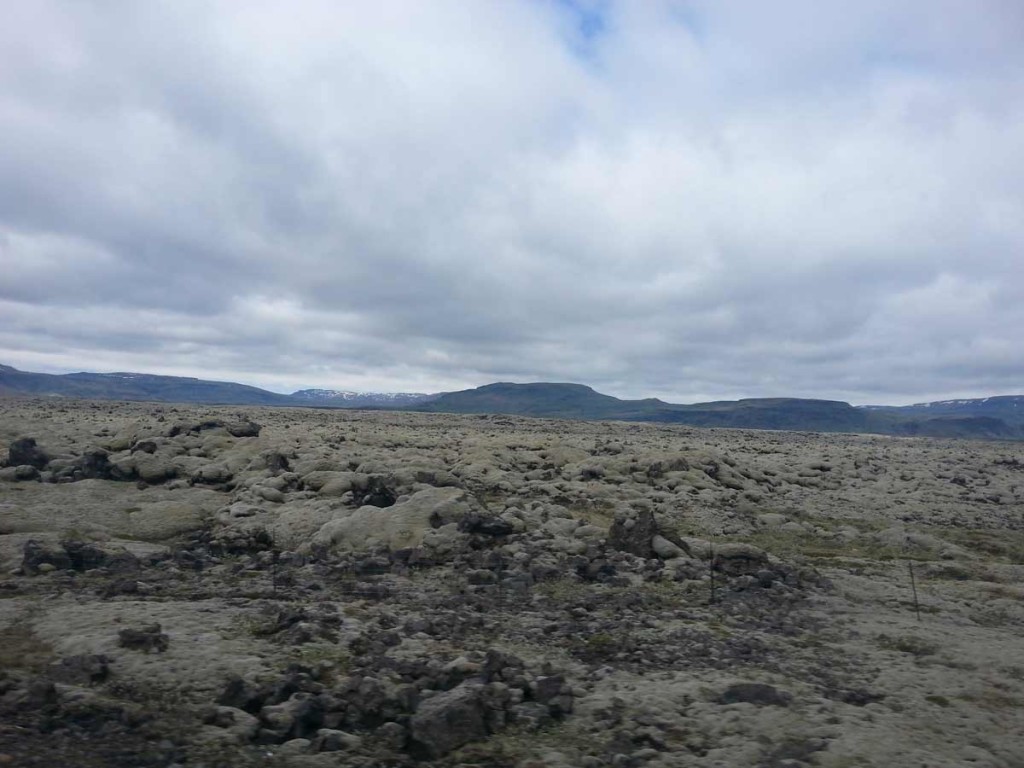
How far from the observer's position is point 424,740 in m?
9.01

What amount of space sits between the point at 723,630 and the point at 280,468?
1674cm

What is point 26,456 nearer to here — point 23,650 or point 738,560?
point 23,650

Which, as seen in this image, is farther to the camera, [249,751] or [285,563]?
[285,563]

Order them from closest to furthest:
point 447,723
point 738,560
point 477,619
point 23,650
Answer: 1. point 447,723
2. point 23,650
3. point 477,619
4. point 738,560

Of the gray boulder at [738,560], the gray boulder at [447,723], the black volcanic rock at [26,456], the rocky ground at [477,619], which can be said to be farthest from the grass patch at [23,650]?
the black volcanic rock at [26,456]

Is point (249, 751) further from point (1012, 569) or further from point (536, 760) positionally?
point (1012, 569)

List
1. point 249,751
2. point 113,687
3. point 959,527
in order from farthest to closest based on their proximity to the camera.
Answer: point 959,527 < point 113,687 < point 249,751

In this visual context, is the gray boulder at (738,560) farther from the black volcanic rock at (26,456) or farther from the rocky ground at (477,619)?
the black volcanic rock at (26,456)

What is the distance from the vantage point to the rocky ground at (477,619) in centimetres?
919

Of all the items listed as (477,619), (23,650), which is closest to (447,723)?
(477,619)

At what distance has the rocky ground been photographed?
9188 mm

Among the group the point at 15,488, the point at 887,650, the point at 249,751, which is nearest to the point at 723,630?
the point at 887,650

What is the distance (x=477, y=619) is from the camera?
45.8ft

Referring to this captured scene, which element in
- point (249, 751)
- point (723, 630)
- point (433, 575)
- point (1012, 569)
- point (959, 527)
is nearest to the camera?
point (249, 751)
